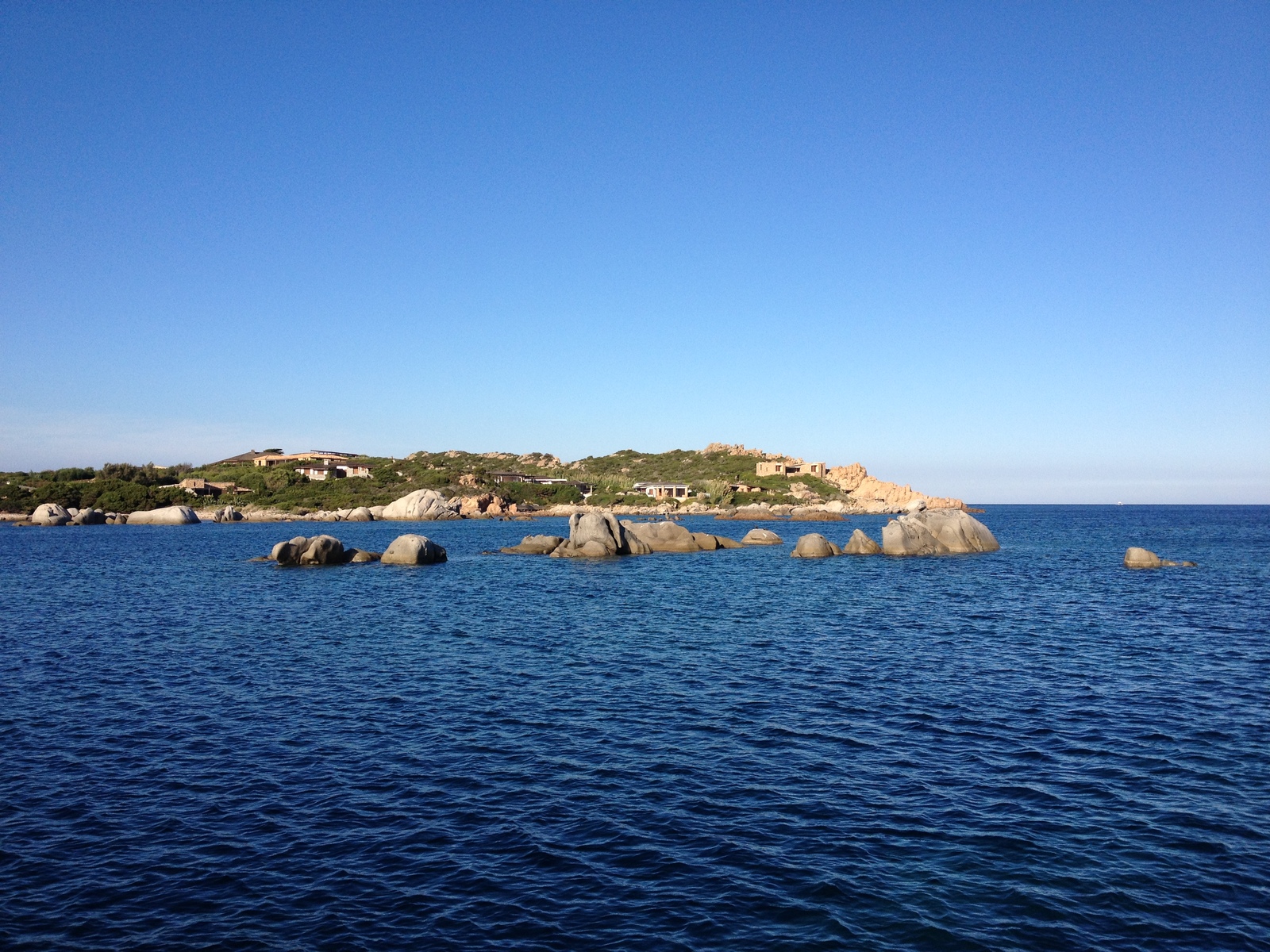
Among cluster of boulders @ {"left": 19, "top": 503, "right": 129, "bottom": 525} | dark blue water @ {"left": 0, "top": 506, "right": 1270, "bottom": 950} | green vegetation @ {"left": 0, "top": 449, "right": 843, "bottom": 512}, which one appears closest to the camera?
dark blue water @ {"left": 0, "top": 506, "right": 1270, "bottom": 950}

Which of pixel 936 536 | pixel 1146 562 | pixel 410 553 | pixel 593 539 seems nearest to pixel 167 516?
pixel 410 553

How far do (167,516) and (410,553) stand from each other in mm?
88549

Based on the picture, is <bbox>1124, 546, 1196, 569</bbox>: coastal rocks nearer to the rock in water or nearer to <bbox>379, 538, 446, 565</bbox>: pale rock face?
the rock in water

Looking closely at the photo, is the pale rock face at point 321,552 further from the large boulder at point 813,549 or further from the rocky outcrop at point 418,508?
the rocky outcrop at point 418,508

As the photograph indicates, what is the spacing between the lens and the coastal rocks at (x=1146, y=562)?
59656 mm

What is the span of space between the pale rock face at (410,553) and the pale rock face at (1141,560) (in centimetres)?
5386

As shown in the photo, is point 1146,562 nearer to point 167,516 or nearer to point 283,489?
point 167,516

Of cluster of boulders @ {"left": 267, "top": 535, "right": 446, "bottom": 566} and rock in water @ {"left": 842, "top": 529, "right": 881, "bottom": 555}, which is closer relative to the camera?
cluster of boulders @ {"left": 267, "top": 535, "right": 446, "bottom": 566}

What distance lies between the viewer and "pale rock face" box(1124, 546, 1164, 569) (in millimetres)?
59625

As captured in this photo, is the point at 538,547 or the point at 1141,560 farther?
the point at 538,547

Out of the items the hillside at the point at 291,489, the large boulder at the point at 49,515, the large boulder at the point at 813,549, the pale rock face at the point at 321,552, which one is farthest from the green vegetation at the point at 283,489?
the large boulder at the point at 813,549

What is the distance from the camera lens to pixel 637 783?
1558cm

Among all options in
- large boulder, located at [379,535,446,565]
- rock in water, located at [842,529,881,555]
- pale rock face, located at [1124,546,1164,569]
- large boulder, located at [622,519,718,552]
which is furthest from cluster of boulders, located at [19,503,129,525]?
pale rock face, located at [1124,546,1164,569]

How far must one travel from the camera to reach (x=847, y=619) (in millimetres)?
35750
